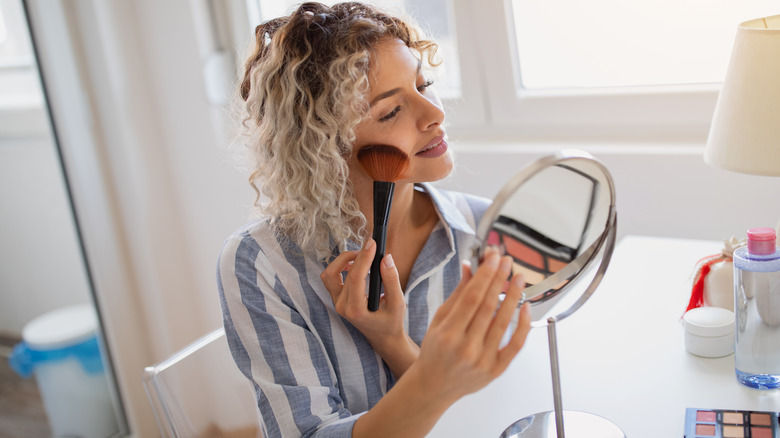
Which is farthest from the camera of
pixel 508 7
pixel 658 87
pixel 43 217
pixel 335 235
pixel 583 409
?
pixel 43 217

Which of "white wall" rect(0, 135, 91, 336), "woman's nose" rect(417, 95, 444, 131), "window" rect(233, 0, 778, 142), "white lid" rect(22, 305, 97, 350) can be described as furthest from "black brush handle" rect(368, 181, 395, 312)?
"white lid" rect(22, 305, 97, 350)

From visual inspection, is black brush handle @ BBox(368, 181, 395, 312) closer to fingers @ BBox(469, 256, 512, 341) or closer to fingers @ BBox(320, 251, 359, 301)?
fingers @ BBox(320, 251, 359, 301)

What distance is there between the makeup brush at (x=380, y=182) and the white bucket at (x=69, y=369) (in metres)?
1.35

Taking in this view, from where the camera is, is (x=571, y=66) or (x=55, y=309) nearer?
(x=571, y=66)

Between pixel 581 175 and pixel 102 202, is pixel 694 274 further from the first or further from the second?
pixel 102 202

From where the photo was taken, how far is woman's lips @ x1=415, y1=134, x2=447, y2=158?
3.30 feet

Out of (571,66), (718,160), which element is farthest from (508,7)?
(718,160)

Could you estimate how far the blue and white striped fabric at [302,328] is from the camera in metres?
0.92

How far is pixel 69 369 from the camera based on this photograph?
205cm

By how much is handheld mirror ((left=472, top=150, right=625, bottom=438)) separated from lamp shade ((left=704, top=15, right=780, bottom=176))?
316 mm

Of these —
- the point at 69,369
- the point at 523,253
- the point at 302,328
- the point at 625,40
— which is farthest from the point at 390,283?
the point at 69,369

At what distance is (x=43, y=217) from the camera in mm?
1932

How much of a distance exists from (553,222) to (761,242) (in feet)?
0.89

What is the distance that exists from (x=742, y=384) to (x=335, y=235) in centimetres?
53
